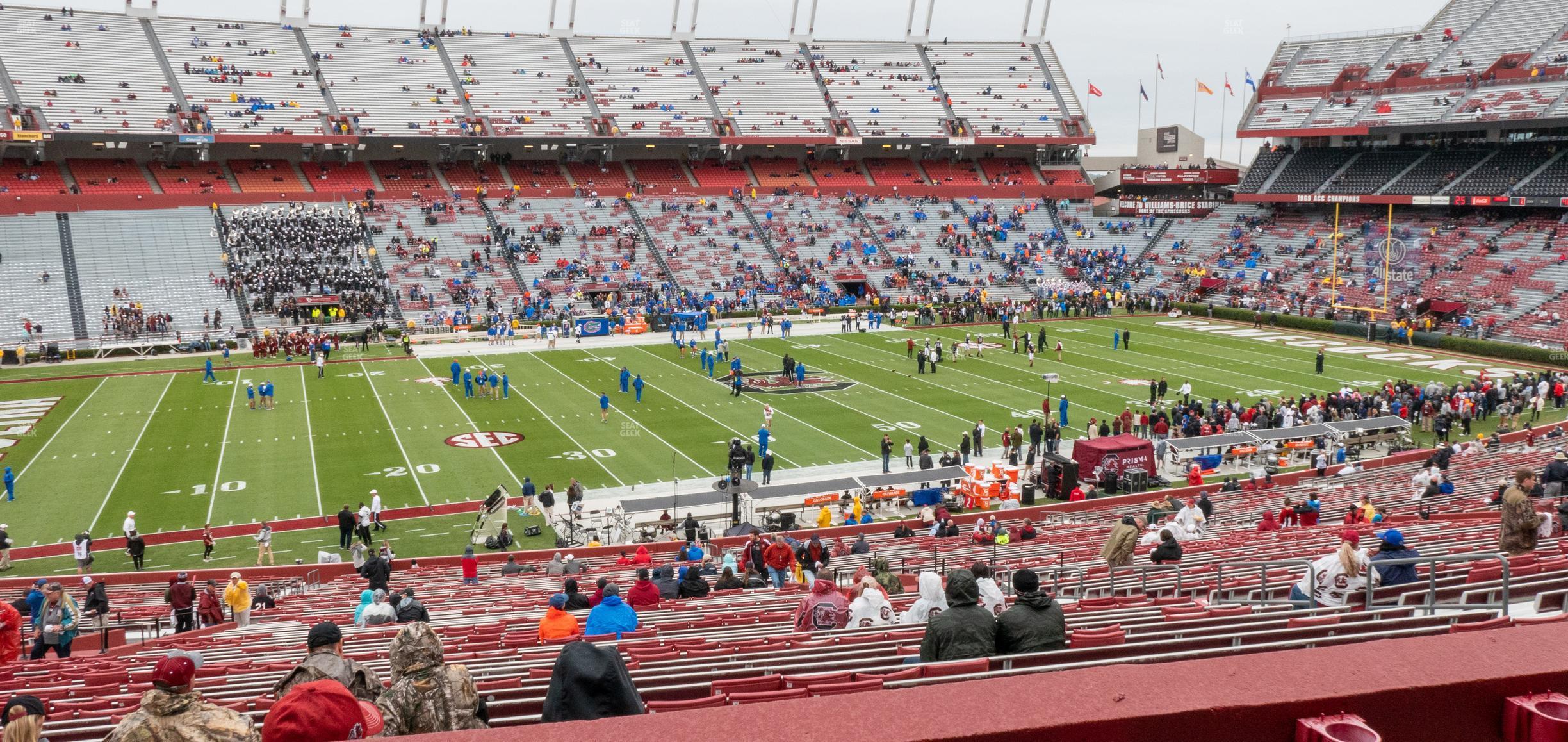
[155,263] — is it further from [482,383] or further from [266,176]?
[482,383]

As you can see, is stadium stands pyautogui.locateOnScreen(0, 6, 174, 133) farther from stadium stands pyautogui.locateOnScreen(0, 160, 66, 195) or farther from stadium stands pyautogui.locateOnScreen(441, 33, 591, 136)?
stadium stands pyautogui.locateOnScreen(441, 33, 591, 136)

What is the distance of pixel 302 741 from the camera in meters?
3.79

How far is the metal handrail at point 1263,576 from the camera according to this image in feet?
26.8

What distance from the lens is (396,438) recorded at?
31203 mm

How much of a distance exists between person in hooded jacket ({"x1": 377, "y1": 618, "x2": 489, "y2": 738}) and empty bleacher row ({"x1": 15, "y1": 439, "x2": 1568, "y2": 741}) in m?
0.23

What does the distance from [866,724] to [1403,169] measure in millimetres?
66217

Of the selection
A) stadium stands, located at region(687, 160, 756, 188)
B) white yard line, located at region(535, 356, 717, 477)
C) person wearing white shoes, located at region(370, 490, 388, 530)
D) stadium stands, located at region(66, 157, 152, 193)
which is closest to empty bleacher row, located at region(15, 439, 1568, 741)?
person wearing white shoes, located at region(370, 490, 388, 530)

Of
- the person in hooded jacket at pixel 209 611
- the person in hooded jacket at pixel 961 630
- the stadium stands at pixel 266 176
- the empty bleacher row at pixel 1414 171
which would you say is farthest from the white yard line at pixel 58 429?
the empty bleacher row at pixel 1414 171

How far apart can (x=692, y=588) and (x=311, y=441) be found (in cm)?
2079

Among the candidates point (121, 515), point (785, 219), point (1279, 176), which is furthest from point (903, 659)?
point (1279, 176)

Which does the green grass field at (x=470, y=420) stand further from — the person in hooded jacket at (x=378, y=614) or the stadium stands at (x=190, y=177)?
the stadium stands at (x=190, y=177)

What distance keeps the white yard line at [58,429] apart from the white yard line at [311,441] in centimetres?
627

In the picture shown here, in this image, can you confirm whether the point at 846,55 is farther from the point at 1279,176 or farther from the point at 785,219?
the point at 1279,176

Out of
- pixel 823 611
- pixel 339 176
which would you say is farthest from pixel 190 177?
pixel 823 611
